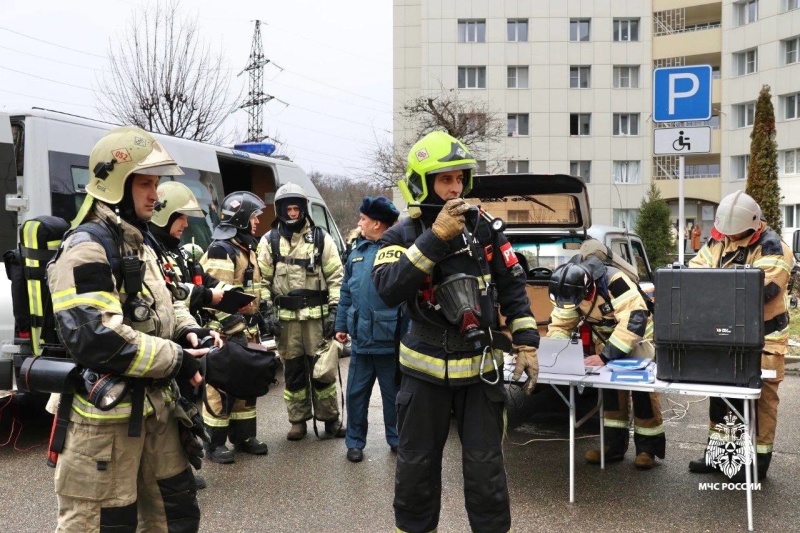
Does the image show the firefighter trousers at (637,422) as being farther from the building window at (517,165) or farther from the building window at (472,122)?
the building window at (517,165)

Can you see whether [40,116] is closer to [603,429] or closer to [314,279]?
[314,279]

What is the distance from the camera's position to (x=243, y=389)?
10.1 ft

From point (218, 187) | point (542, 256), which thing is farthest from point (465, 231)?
point (218, 187)

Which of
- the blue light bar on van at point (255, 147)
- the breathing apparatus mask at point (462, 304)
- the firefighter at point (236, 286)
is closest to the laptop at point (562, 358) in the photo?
the breathing apparatus mask at point (462, 304)

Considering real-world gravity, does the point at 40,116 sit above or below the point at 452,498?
above

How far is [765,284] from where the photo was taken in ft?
16.5

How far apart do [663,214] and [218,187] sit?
25.6 metres

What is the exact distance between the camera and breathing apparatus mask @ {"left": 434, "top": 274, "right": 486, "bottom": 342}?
347 cm

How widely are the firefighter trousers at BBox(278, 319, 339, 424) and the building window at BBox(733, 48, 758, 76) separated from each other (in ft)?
134

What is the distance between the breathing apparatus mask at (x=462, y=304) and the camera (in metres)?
3.47

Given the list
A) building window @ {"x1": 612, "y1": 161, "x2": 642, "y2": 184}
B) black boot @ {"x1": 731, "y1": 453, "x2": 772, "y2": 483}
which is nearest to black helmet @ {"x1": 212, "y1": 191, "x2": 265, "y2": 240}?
black boot @ {"x1": 731, "y1": 453, "x2": 772, "y2": 483}

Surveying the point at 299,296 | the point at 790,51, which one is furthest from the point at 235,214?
the point at 790,51

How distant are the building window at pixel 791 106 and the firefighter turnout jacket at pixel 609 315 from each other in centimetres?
3840

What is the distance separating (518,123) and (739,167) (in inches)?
482
